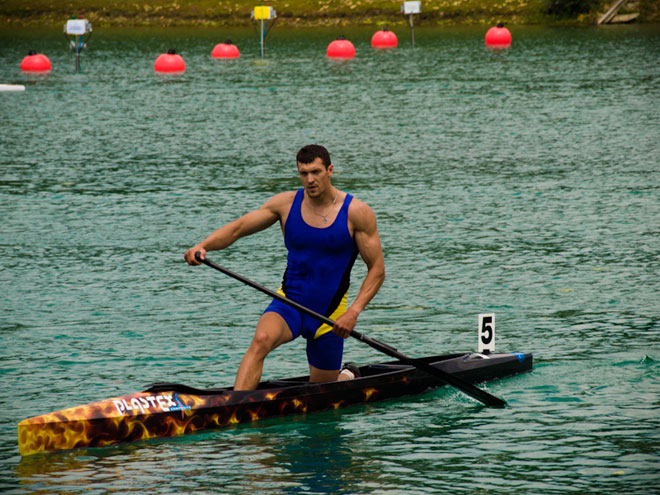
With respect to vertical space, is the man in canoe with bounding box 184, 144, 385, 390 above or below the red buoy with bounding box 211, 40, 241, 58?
below

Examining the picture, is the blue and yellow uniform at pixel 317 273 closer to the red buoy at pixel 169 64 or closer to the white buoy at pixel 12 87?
the white buoy at pixel 12 87

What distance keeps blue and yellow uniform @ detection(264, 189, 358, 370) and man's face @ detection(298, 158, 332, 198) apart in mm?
250

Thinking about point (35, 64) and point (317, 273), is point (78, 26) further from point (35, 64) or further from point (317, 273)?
point (317, 273)

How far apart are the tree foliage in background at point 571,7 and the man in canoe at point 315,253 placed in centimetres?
5633

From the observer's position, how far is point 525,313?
11.9 metres

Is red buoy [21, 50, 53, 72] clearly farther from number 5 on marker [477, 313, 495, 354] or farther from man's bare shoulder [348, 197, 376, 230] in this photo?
man's bare shoulder [348, 197, 376, 230]

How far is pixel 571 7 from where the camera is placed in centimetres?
6225

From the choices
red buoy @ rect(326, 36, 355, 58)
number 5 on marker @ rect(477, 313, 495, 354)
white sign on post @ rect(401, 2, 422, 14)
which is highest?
white sign on post @ rect(401, 2, 422, 14)

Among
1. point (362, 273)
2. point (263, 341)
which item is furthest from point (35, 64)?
point (263, 341)

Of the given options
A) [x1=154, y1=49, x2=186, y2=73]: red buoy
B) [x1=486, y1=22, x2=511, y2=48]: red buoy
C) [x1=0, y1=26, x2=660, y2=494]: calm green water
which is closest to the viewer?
[x1=0, y1=26, x2=660, y2=494]: calm green water

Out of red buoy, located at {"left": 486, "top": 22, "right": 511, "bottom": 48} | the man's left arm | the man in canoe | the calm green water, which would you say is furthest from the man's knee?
red buoy, located at {"left": 486, "top": 22, "right": 511, "bottom": 48}

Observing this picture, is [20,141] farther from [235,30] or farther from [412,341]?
[235,30]

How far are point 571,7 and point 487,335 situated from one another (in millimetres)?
55490

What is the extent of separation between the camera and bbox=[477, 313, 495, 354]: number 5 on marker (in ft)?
32.3
